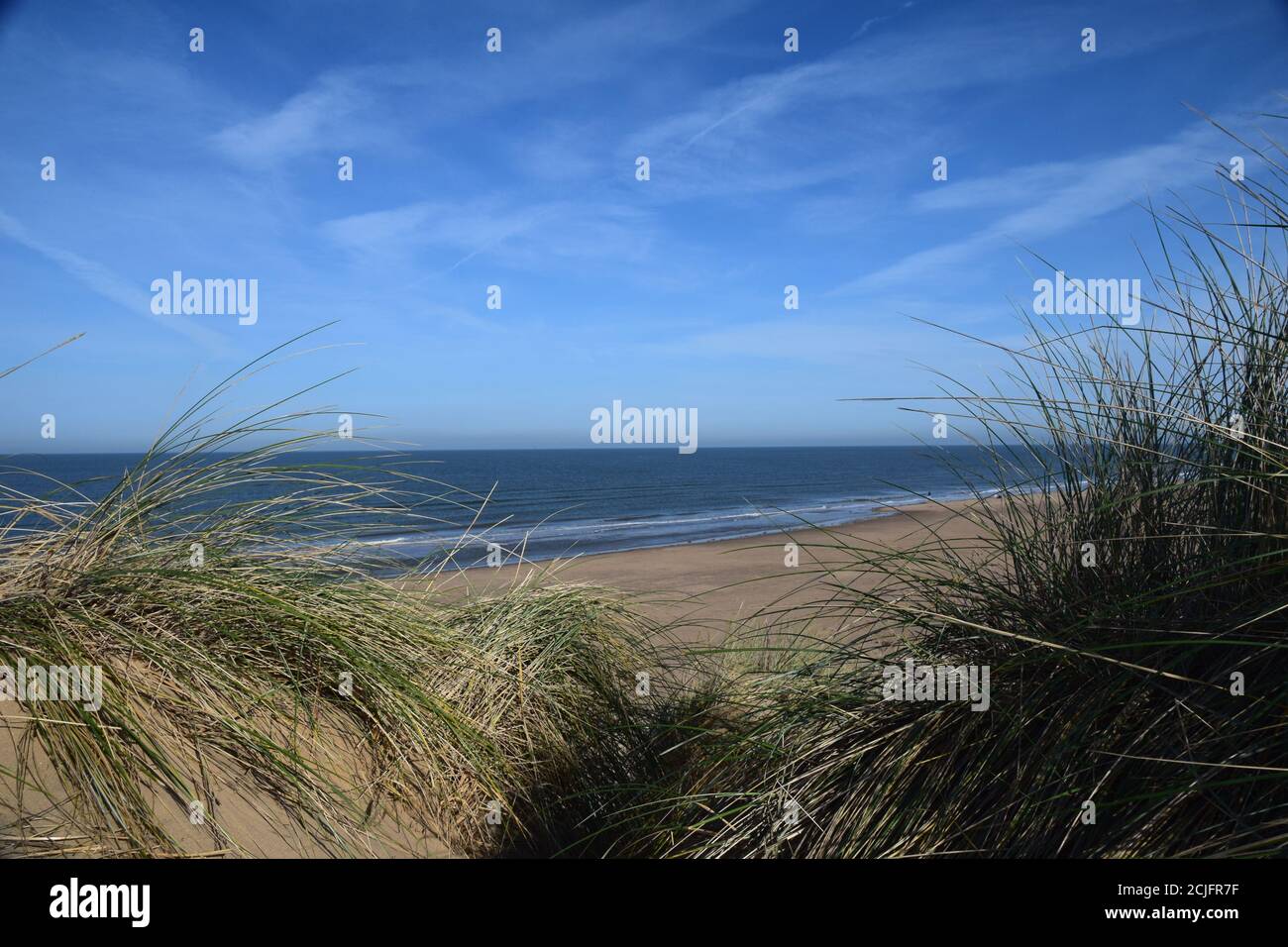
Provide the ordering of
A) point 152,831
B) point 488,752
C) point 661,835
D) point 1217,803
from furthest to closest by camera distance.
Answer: point 488,752 < point 661,835 < point 152,831 < point 1217,803

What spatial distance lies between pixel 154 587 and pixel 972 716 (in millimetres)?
2714

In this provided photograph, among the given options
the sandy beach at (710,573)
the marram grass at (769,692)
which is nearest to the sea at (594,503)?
the marram grass at (769,692)

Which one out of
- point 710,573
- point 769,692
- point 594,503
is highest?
point 769,692

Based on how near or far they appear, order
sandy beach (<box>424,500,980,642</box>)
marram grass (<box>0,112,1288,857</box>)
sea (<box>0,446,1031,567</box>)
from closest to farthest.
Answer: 1. marram grass (<box>0,112,1288,857</box>)
2. sea (<box>0,446,1031,567</box>)
3. sandy beach (<box>424,500,980,642</box>)

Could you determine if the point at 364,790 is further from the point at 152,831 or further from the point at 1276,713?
the point at 1276,713

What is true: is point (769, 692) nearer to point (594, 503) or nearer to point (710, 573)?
point (710, 573)

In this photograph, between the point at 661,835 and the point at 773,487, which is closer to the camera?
the point at 661,835

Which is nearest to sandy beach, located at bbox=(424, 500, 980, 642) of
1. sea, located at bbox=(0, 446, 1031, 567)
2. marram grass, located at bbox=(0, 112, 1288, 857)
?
sea, located at bbox=(0, 446, 1031, 567)

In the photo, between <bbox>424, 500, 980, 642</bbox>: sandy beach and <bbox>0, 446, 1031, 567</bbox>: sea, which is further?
<bbox>424, 500, 980, 642</bbox>: sandy beach

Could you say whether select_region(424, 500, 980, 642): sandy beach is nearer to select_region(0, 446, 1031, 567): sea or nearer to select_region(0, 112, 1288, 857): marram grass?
select_region(0, 446, 1031, 567): sea

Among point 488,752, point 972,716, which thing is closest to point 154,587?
point 488,752

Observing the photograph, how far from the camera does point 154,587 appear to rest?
8.41ft

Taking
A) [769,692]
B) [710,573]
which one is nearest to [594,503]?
[710,573]

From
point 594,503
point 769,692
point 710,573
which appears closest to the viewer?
point 769,692
